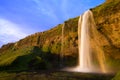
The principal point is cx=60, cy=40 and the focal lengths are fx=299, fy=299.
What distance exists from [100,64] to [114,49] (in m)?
5.19

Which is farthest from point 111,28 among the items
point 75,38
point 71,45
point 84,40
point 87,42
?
point 71,45

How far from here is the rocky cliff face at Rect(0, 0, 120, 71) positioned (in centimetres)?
7331

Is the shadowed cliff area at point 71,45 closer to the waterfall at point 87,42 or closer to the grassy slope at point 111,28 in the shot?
the grassy slope at point 111,28

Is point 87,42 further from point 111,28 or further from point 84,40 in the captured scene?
point 111,28

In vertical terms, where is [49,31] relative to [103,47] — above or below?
above

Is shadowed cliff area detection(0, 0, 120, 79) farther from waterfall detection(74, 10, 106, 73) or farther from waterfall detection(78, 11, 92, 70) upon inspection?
waterfall detection(78, 11, 92, 70)

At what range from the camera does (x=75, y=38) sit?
280ft

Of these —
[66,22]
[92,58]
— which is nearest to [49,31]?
[66,22]

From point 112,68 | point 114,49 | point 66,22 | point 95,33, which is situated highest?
point 66,22

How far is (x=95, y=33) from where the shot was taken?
78.6 m

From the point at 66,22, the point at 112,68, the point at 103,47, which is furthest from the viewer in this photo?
the point at 66,22

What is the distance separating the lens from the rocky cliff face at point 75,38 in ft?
241

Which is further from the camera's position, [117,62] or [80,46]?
[80,46]

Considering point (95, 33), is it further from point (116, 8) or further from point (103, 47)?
point (116, 8)
